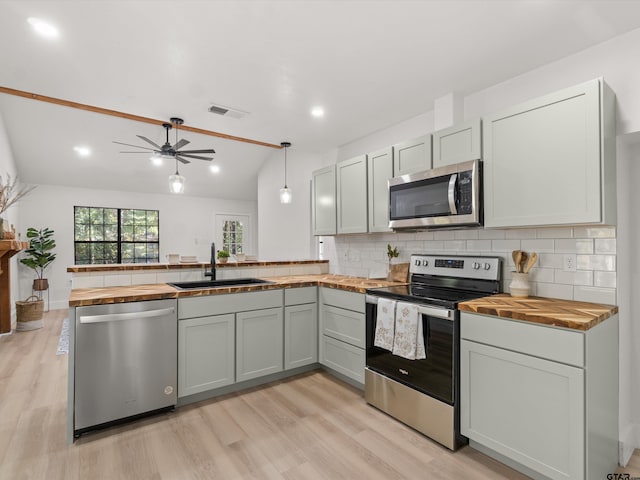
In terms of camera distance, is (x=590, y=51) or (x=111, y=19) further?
(x=590, y=51)

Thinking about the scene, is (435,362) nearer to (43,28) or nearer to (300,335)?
(300,335)

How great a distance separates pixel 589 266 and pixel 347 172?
2.09 metres

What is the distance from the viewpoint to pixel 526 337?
1.77 m

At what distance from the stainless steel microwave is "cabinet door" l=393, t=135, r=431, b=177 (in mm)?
79

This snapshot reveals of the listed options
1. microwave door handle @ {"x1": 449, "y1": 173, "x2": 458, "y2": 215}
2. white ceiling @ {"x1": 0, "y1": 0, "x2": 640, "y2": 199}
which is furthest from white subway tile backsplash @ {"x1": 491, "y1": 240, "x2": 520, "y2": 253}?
white ceiling @ {"x1": 0, "y1": 0, "x2": 640, "y2": 199}

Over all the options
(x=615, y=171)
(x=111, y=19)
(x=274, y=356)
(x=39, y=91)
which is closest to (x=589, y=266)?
(x=615, y=171)

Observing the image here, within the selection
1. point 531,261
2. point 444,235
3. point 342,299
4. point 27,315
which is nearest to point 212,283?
point 342,299

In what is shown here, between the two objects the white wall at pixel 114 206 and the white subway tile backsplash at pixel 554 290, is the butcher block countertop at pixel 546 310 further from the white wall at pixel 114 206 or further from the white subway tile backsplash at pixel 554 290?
the white wall at pixel 114 206

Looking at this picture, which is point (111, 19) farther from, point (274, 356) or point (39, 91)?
point (274, 356)

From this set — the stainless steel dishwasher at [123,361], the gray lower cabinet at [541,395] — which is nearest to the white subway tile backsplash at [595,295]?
the gray lower cabinet at [541,395]

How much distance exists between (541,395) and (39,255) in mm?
7140

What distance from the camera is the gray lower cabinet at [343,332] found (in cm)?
287

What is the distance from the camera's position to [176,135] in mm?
4980

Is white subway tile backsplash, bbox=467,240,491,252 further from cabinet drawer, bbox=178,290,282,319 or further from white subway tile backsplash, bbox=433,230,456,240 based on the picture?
cabinet drawer, bbox=178,290,282,319
